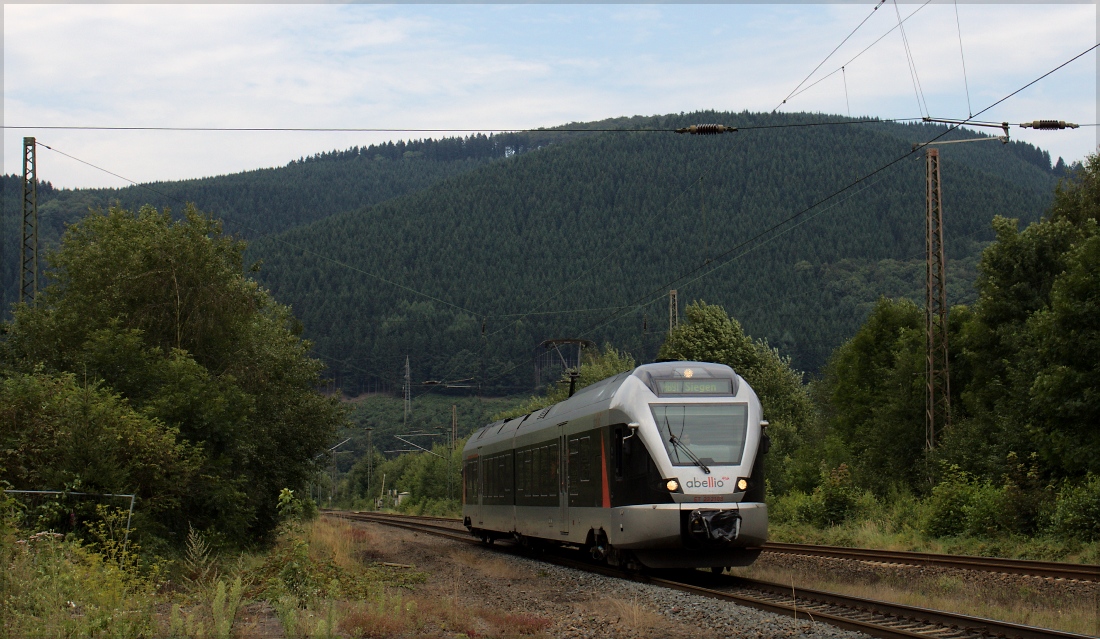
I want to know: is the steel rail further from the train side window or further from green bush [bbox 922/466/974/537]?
the train side window

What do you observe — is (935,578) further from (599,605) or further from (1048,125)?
(1048,125)

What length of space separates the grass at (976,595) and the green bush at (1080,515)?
19.0 ft

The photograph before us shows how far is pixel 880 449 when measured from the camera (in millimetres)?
42562

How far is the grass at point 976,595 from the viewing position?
12.6m

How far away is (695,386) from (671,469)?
1723 mm

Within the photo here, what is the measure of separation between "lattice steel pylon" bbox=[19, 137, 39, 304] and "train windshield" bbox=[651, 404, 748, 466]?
1814cm

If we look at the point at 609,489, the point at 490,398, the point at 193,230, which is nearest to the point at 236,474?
the point at 193,230

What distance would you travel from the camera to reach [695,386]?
18.7 m

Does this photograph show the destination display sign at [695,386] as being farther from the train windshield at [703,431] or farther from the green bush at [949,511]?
the green bush at [949,511]

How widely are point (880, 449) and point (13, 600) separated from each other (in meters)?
36.4

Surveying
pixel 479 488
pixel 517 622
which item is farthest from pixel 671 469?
pixel 479 488

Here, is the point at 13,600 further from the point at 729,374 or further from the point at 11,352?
the point at 11,352

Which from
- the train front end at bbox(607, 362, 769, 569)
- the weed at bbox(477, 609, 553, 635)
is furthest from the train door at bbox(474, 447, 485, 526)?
the weed at bbox(477, 609, 553, 635)

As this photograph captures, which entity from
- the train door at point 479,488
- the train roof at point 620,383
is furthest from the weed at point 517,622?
the train door at point 479,488
